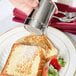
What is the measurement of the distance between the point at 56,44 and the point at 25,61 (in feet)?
0.54

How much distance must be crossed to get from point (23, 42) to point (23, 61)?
0.45 feet

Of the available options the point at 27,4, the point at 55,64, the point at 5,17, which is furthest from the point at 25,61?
the point at 5,17

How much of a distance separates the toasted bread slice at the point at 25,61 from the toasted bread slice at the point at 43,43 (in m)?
0.03

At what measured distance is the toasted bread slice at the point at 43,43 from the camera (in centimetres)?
93

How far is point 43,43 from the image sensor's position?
0.98 metres

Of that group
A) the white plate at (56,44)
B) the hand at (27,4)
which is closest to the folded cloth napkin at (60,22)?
the white plate at (56,44)

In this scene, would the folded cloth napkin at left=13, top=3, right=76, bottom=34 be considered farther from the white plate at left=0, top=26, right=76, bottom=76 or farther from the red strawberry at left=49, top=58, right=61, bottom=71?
the red strawberry at left=49, top=58, right=61, bottom=71

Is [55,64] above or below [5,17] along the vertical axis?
below

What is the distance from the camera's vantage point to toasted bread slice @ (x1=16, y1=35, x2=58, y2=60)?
3.04 feet

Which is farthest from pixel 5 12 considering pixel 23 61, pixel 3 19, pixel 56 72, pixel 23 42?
pixel 56 72

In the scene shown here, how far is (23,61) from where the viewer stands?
0.90 m

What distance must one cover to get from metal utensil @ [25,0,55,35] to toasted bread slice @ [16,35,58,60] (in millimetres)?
160

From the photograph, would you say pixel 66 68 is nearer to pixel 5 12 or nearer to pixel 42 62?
pixel 42 62

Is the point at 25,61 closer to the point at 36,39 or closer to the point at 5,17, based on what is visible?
the point at 36,39
